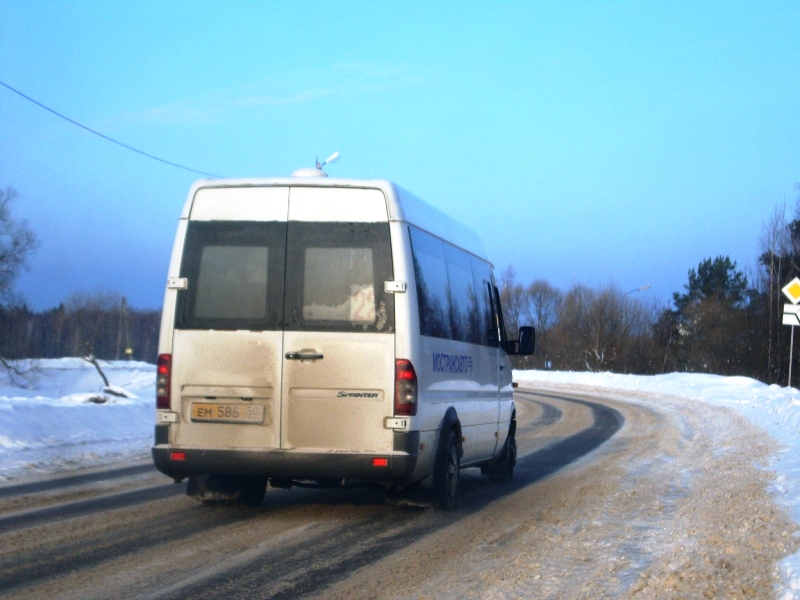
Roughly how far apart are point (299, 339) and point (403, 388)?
37.6 inches

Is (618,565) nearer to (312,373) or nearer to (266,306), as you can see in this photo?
(312,373)

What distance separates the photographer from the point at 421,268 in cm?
838

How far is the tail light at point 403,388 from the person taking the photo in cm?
767

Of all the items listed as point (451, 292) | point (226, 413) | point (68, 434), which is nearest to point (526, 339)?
point (451, 292)

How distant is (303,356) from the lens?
7.76m

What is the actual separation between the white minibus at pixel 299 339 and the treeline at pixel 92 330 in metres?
52.0

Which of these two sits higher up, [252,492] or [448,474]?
[448,474]

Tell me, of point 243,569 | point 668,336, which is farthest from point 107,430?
point 668,336

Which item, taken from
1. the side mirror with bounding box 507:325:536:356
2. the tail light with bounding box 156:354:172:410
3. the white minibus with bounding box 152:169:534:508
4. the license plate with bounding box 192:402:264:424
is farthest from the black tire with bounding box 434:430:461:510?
the tail light with bounding box 156:354:172:410

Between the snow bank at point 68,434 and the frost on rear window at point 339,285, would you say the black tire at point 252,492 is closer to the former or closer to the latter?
the frost on rear window at point 339,285

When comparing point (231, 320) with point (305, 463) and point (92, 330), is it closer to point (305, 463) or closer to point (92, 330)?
point (305, 463)

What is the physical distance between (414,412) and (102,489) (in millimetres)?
4303

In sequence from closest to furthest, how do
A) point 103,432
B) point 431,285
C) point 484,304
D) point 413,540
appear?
point 413,540, point 431,285, point 484,304, point 103,432

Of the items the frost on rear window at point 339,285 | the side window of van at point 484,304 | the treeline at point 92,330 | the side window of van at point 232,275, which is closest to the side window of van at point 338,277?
the frost on rear window at point 339,285
